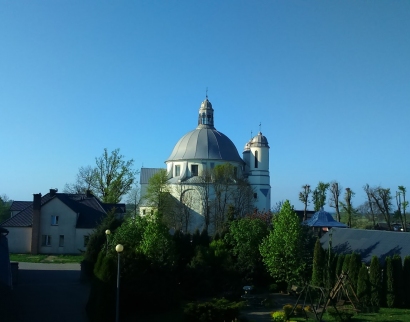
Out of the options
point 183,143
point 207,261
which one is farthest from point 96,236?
point 183,143

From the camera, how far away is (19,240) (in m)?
41.1

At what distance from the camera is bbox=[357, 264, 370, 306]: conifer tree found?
21.0 m

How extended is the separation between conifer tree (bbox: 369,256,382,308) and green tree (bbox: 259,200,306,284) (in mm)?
3516

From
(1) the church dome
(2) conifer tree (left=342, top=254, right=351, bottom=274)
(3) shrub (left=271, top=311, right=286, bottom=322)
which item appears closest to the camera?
(3) shrub (left=271, top=311, right=286, bottom=322)

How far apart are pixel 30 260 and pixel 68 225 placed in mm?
6650

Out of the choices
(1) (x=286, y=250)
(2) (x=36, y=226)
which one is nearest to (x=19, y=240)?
(2) (x=36, y=226)

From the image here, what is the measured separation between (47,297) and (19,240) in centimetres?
2241

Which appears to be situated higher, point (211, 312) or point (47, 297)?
point (211, 312)

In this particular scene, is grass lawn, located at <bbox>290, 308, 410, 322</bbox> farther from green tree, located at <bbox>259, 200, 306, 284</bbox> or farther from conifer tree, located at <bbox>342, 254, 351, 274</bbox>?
green tree, located at <bbox>259, 200, 306, 284</bbox>

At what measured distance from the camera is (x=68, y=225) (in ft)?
137

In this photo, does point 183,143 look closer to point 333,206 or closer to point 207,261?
point 333,206

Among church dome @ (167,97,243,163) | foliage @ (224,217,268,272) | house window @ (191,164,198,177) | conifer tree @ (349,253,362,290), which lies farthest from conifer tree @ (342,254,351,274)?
house window @ (191,164,198,177)

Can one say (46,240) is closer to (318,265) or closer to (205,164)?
(205,164)

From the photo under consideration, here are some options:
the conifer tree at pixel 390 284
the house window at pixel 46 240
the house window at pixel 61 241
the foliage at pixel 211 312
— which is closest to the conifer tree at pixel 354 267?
the conifer tree at pixel 390 284
